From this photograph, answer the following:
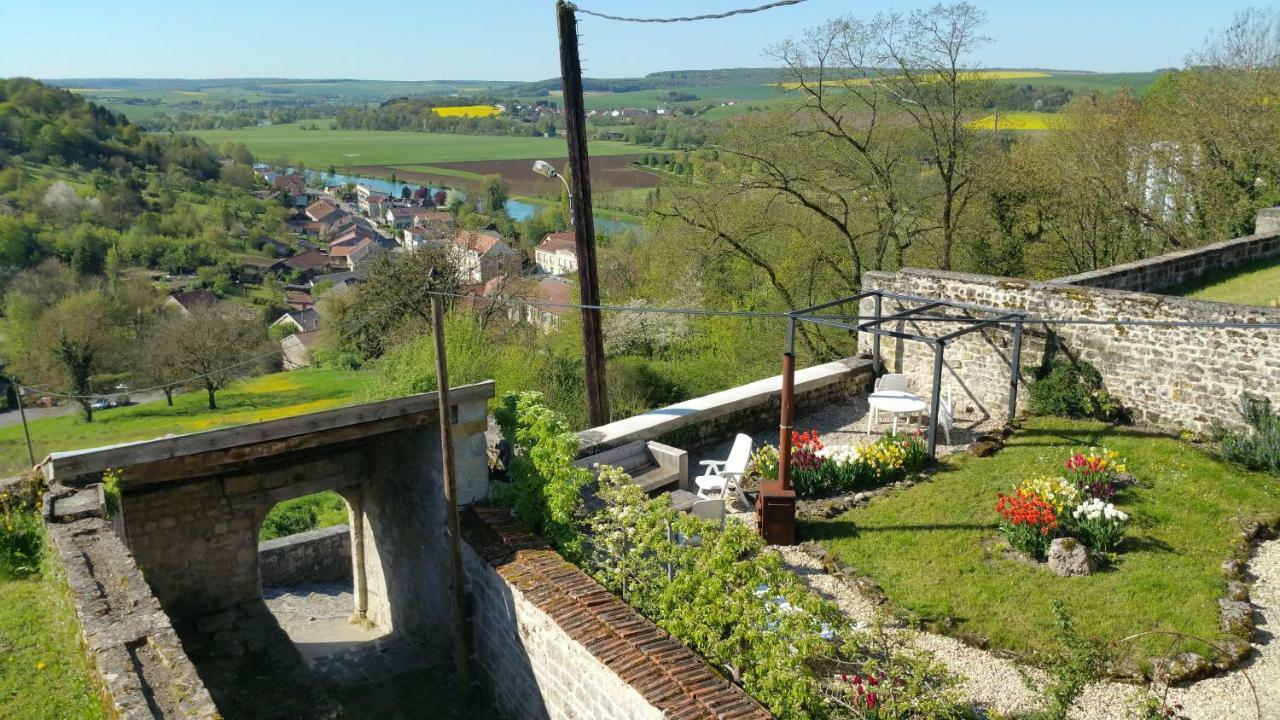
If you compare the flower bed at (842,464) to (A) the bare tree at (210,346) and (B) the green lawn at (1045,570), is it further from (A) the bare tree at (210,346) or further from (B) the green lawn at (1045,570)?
(A) the bare tree at (210,346)

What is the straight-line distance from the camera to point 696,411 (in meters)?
10.8

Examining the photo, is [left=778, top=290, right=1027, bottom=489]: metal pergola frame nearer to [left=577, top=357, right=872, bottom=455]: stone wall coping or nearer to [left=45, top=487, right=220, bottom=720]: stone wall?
[left=577, top=357, right=872, bottom=455]: stone wall coping

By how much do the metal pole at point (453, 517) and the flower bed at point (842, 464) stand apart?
3.33 meters

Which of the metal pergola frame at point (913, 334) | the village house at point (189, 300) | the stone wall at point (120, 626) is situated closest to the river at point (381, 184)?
the village house at point (189, 300)

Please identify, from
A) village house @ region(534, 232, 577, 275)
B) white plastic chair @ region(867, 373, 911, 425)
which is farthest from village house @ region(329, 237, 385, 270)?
white plastic chair @ region(867, 373, 911, 425)

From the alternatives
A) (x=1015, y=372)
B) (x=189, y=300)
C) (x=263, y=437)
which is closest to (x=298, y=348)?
(x=189, y=300)

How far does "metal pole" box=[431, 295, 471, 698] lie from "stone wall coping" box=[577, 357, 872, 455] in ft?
6.26

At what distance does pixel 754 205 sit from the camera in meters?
21.1

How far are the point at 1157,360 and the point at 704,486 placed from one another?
5.50 meters

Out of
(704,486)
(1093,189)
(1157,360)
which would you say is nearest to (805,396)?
(704,486)

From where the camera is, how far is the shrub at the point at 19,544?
289 inches

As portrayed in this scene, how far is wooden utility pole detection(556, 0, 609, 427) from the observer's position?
35.1 ft

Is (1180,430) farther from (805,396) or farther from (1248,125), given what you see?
(1248,125)

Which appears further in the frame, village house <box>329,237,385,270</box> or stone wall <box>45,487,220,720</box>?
village house <box>329,237,385,270</box>
